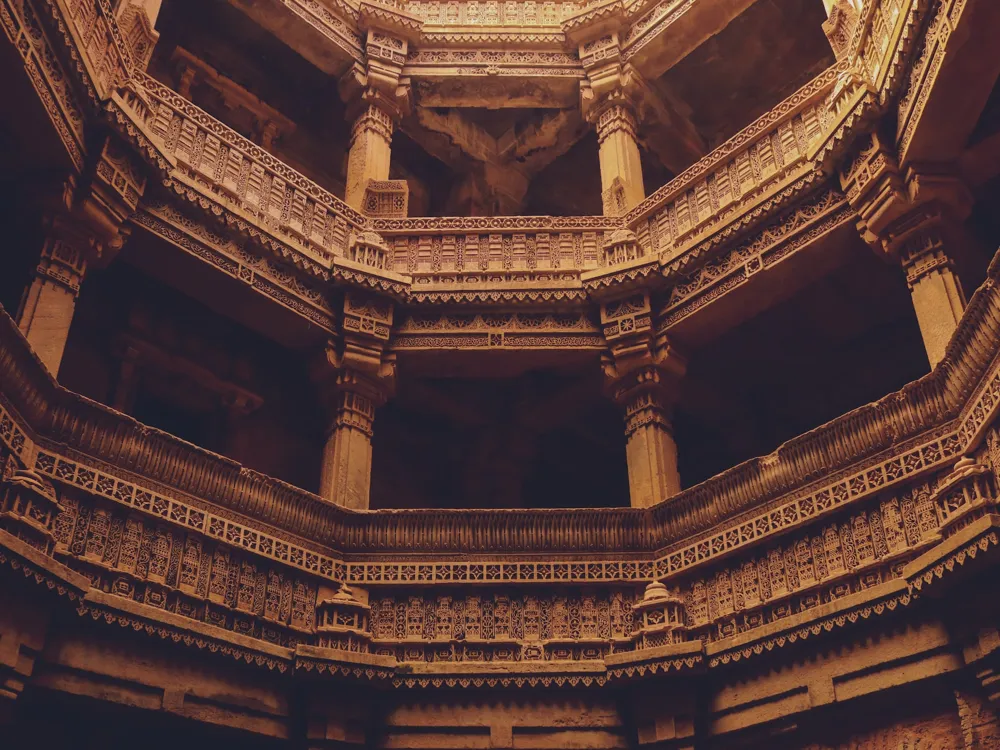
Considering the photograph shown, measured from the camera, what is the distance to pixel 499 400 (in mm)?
13547

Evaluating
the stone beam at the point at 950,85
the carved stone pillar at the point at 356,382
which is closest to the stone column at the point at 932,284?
the stone beam at the point at 950,85

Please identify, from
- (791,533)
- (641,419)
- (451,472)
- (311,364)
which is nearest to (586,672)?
(791,533)

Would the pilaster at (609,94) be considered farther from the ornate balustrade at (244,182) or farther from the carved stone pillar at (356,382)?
the carved stone pillar at (356,382)

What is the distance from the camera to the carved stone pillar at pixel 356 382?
10445mm

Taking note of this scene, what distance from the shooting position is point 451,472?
13.7 m

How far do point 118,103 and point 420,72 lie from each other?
20.5 feet

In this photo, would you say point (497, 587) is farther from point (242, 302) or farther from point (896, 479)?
point (242, 302)

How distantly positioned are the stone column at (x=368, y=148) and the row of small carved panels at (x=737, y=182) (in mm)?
3841

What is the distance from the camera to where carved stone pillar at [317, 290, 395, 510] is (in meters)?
10.4

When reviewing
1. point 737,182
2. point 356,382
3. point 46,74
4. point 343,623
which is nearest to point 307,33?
point 356,382

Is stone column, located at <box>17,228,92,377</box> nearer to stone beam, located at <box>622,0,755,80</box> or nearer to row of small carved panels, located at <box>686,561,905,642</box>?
row of small carved panels, located at <box>686,561,905,642</box>

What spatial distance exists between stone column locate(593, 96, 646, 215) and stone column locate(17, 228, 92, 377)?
6581mm

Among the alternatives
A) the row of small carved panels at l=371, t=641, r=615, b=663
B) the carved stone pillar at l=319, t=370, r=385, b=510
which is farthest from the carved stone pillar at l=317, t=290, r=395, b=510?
the row of small carved panels at l=371, t=641, r=615, b=663

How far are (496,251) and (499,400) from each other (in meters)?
2.28
